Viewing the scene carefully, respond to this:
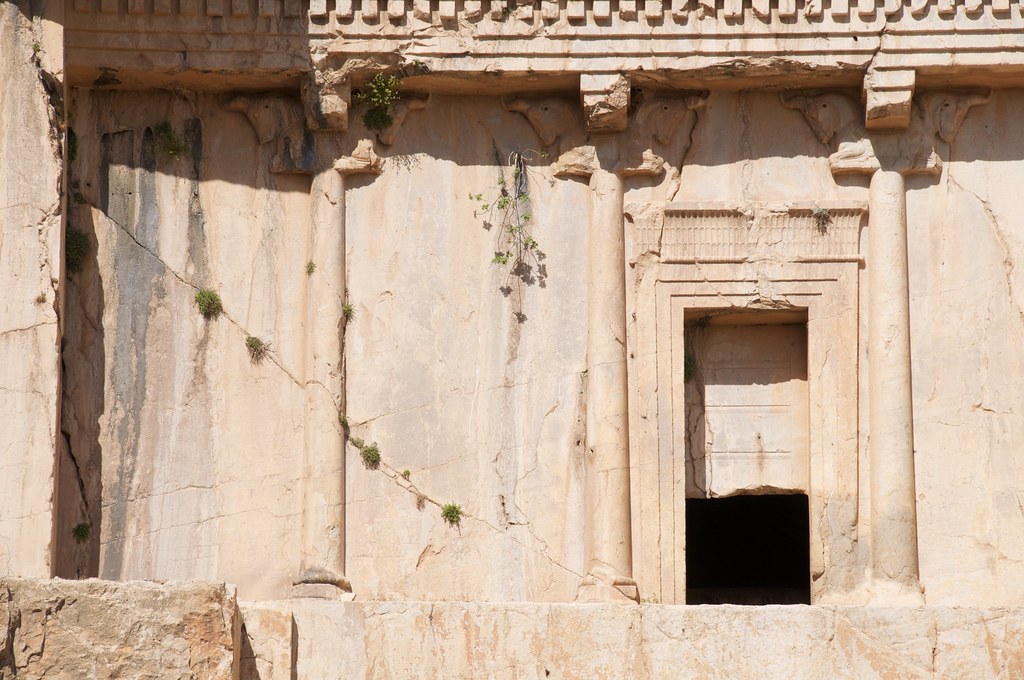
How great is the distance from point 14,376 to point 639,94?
4.29 m

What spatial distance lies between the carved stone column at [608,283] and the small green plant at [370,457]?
1305 millimetres

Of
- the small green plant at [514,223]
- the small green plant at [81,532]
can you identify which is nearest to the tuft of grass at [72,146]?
the small green plant at [81,532]

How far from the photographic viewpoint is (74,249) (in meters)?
12.1

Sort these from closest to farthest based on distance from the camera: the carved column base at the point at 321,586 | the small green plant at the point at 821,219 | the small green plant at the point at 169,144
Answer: the carved column base at the point at 321,586 < the small green plant at the point at 821,219 < the small green plant at the point at 169,144

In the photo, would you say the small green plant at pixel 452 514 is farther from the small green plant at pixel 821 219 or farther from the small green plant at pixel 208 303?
the small green plant at pixel 821 219

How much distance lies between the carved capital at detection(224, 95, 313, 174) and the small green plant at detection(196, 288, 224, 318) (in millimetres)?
894

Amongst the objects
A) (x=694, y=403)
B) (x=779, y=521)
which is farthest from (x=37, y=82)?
(x=779, y=521)

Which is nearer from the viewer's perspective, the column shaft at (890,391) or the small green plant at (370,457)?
the column shaft at (890,391)

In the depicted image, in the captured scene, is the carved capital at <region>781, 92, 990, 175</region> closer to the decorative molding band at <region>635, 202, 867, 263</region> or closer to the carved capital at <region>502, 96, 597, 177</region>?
the decorative molding band at <region>635, 202, 867, 263</region>

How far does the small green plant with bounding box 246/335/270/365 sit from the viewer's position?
481 inches

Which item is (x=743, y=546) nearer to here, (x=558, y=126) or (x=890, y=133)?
(x=890, y=133)

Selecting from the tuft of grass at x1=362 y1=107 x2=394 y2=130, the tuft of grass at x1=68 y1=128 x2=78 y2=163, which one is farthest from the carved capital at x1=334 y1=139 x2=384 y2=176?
the tuft of grass at x1=68 y1=128 x2=78 y2=163

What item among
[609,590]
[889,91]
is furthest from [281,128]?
[889,91]

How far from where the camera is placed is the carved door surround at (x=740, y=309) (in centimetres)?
1196
